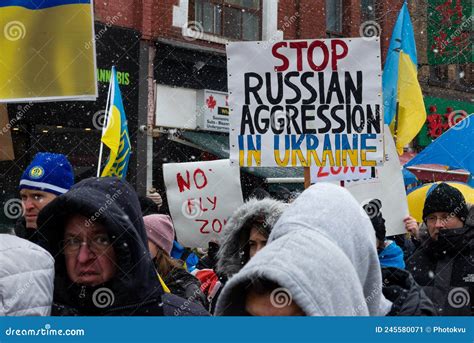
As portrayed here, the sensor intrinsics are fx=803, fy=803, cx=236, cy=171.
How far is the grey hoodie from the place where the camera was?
5.09ft

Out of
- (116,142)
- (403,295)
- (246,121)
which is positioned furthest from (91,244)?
(116,142)

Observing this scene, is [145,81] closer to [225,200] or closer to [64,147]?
[64,147]

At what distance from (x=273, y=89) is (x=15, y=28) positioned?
7.47 ft

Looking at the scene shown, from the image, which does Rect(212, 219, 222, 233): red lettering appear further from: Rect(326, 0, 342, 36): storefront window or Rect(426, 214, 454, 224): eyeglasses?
Rect(326, 0, 342, 36): storefront window

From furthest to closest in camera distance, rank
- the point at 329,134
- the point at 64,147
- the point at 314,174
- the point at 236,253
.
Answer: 1. the point at 64,147
2. the point at 314,174
3. the point at 329,134
4. the point at 236,253

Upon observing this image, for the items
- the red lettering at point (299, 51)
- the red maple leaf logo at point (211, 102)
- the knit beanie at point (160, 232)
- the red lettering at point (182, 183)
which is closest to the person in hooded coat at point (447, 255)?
the red lettering at point (299, 51)

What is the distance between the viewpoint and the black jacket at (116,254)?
7.79 feet

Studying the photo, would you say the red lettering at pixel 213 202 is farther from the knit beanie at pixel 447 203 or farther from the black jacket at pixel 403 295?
the black jacket at pixel 403 295

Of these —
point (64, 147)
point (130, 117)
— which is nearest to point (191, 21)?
point (130, 117)

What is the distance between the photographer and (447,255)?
4.69 metres

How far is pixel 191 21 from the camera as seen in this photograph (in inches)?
592

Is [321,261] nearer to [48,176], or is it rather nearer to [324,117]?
[48,176]

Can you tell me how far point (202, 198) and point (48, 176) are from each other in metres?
2.79
